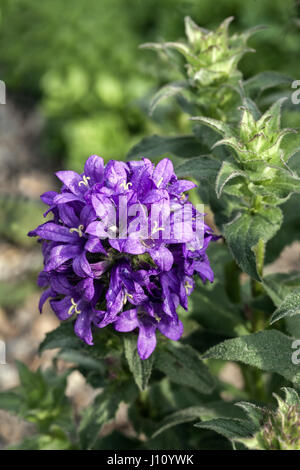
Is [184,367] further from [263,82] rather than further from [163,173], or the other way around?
[263,82]

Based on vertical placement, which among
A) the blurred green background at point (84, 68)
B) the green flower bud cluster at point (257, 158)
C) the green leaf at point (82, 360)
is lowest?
the green leaf at point (82, 360)

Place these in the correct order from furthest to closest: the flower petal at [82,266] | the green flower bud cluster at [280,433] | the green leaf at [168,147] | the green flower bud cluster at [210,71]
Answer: the green leaf at [168,147], the green flower bud cluster at [210,71], the flower petal at [82,266], the green flower bud cluster at [280,433]

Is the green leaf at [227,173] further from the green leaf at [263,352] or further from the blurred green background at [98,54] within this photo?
the blurred green background at [98,54]

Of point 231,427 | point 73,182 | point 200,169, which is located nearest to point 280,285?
point 200,169

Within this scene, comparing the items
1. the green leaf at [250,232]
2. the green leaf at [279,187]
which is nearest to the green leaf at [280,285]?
the green leaf at [250,232]

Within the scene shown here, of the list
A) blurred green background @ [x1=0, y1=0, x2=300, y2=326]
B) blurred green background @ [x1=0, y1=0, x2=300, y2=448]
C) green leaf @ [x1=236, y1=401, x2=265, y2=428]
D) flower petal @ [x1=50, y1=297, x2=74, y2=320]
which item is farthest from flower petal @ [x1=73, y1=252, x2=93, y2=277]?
blurred green background @ [x1=0, y1=0, x2=300, y2=326]

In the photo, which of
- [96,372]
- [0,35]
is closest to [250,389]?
[96,372]

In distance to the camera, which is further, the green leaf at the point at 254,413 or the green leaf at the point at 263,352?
the green leaf at the point at 263,352
